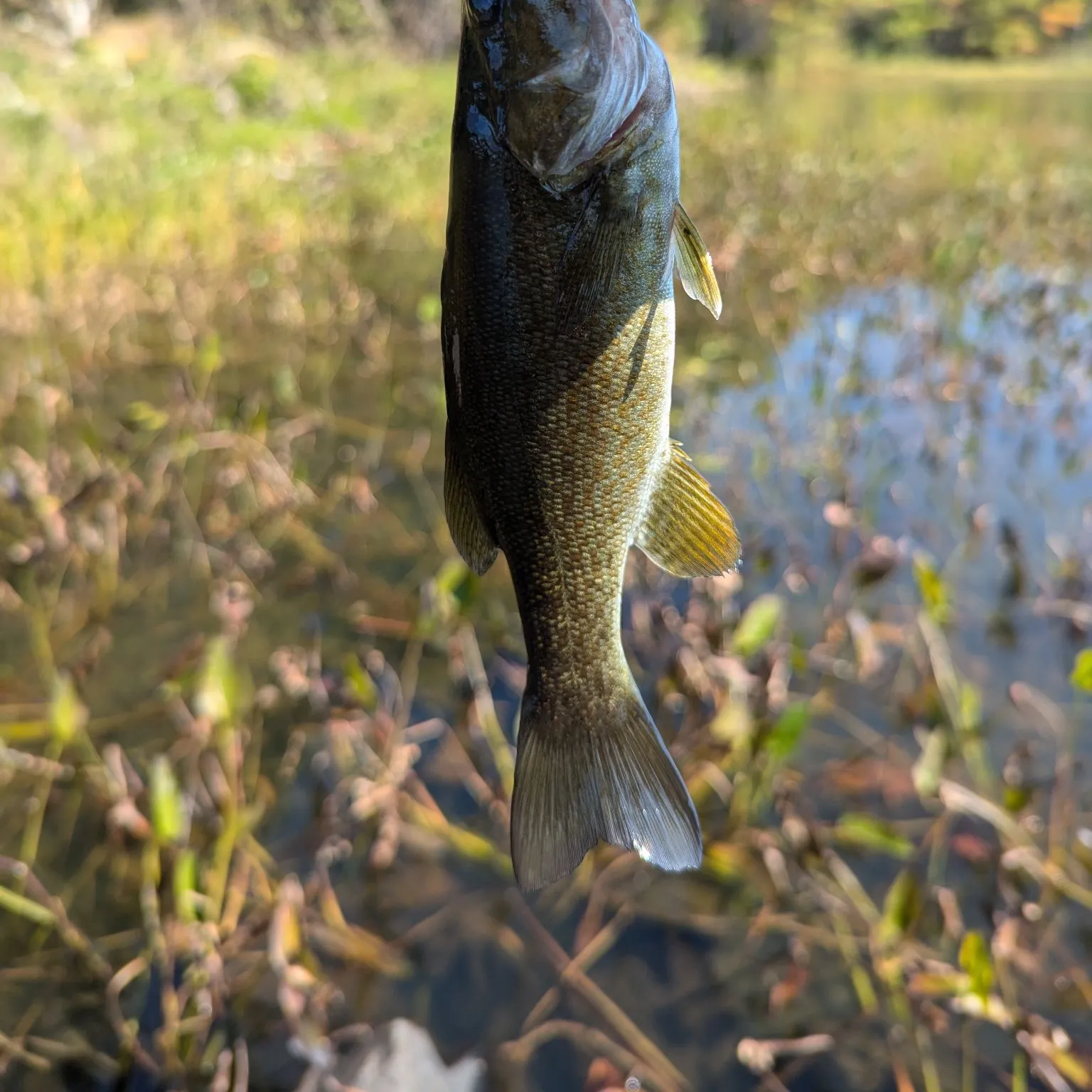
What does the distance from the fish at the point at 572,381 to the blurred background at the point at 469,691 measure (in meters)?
1.10

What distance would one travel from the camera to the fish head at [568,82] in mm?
1137

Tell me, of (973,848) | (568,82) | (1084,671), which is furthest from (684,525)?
(973,848)

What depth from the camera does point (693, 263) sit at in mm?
1251

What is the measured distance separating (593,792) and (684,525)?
1.34ft

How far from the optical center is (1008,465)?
4785 millimetres

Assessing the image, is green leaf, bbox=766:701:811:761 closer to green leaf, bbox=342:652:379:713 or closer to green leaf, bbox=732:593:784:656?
green leaf, bbox=732:593:784:656

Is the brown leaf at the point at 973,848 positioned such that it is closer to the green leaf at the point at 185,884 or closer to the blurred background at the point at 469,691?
the blurred background at the point at 469,691

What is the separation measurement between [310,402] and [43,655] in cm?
268

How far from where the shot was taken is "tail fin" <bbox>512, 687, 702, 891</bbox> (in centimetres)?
123

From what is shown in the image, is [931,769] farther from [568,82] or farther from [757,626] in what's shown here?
[568,82]

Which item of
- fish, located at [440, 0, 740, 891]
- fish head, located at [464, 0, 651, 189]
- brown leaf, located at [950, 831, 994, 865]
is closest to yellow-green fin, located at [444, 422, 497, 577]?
fish, located at [440, 0, 740, 891]

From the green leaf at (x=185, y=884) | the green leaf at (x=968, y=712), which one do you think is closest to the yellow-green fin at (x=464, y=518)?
the green leaf at (x=185, y=884)

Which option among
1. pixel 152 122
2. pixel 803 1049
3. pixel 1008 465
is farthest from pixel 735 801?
pixel 152 122

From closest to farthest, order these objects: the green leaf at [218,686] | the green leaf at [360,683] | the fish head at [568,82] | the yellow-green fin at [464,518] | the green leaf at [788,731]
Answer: the fish head at [568,82], the yellow-green fin at [464,518], the green leaf at [218,686], the green leaf at [788,731], the green leaf at [360,683]
